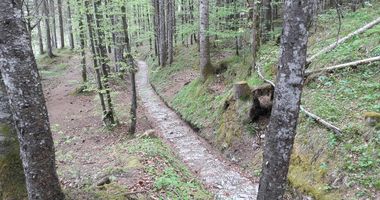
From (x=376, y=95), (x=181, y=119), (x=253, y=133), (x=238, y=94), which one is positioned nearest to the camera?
(x=376, y=95)

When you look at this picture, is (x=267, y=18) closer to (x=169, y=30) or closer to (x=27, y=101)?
(x=169, y=30)

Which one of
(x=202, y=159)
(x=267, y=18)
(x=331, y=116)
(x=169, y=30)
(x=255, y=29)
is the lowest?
(x=202, y=159)

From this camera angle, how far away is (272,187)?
4309 millimetres

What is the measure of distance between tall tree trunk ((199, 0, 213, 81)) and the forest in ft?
0.17

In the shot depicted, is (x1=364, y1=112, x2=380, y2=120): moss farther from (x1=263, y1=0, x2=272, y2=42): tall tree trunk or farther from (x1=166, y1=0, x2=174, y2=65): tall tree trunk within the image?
(x1=166, y1=0, x2=174, y2=65): tall tree trunk

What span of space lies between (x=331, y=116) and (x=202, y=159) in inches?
168

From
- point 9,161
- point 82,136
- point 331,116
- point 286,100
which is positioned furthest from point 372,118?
point 82,136

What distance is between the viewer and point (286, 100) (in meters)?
4.03

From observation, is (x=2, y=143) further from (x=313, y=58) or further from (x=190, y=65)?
(x=190, y=65)

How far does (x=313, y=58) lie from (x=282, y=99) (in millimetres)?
7730

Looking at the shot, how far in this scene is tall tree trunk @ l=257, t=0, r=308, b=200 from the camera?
3836 mm

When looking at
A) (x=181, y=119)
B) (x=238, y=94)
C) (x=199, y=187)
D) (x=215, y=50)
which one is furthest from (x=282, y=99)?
(x=215, y=50)

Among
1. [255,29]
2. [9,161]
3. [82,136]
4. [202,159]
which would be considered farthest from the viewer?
[82,136]

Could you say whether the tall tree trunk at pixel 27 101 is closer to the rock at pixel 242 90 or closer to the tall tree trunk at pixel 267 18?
the rock at pixel 242 90
